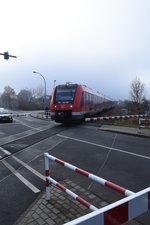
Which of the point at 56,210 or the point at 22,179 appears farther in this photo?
the point at 22,179

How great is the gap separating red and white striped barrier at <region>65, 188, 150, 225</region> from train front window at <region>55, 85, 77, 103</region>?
51.6 feet

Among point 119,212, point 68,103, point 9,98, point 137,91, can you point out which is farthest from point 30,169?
point 9,98

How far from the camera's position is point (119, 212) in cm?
207

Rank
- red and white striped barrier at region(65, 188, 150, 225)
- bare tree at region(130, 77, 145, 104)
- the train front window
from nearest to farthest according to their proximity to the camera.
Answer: red and white striped barrier at region(65, 188, 150, 225), the train front window, bare tree at region(130, 77, 145, 104)

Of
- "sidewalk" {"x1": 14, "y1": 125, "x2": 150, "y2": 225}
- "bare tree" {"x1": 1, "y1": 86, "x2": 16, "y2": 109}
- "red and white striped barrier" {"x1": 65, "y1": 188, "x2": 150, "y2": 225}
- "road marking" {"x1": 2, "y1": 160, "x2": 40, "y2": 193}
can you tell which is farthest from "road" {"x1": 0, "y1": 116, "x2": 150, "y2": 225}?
"bare tree" {"x1": 1, "y1": 86, "x2": 16, "y2": 109}

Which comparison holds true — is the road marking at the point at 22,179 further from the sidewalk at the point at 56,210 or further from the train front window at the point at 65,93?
the train front window at the point at 65,93

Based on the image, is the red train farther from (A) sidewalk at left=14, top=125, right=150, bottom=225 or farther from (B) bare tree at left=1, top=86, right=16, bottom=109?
(B) bare tree at left=1, top=86, right=16, bottom=109

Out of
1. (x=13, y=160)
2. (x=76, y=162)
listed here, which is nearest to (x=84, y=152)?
(x=76, y=162)

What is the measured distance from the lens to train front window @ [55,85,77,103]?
1814cm

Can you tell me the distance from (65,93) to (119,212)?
16.6 m

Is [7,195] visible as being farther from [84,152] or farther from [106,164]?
[84,152]

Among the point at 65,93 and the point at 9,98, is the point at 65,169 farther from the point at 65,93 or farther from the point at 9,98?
the point at 9,98

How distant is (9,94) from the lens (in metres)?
111

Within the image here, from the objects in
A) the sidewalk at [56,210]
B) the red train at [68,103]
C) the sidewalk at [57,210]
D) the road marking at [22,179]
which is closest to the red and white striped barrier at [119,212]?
the sidewalk at [57,210]
